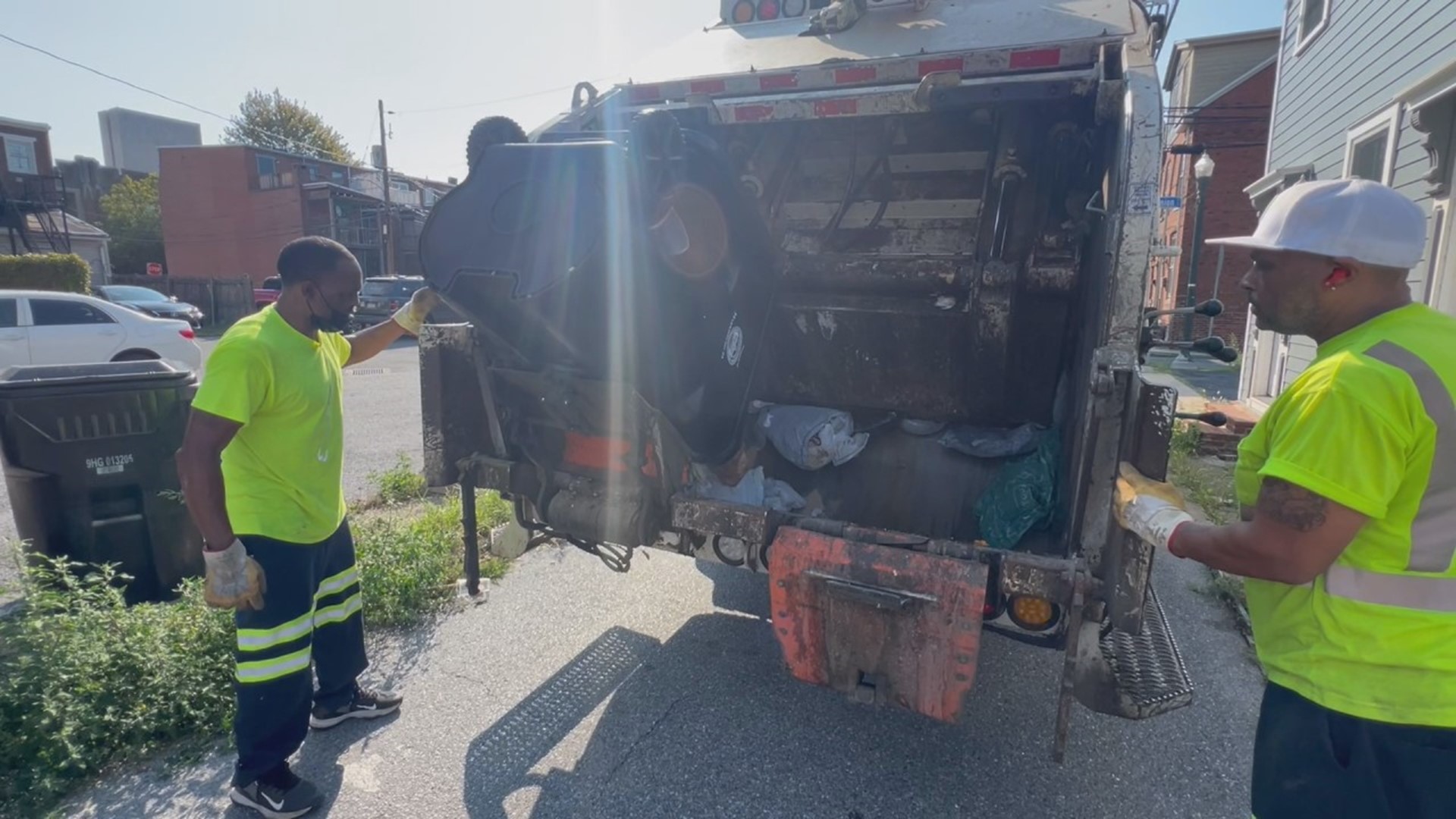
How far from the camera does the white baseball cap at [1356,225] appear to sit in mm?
1396

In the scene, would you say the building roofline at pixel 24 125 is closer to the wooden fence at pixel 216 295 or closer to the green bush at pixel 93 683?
the wooden fence at pixel 216 295

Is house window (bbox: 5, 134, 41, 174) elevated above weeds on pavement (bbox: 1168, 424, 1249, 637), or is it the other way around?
house window (bbox: 5, 134, 41, 174)

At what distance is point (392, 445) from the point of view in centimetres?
702

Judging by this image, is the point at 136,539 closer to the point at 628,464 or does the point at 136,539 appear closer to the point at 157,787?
the point at 157,787

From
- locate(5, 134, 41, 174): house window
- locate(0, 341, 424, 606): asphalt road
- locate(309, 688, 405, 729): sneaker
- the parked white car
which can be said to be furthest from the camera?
locate(5, 134, 41, 174): house window

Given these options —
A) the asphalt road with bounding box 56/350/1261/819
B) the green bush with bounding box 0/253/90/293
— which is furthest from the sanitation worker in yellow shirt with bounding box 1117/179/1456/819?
the green bush with bounding box 0/253/90/293

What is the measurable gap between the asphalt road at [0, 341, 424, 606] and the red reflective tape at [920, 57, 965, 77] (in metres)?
2.54

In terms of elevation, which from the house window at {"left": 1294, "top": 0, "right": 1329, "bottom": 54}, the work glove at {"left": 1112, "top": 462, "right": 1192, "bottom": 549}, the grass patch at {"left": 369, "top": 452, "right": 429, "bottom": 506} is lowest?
the grass patch at {"left": 369, "top": 452, "right": 429, "bottom": 506}

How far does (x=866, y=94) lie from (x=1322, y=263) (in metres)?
1.77

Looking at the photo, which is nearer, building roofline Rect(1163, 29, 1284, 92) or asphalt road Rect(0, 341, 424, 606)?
asphalt road Rect(0, 341, 424, 606)

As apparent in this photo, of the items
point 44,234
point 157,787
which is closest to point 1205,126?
point 157,787

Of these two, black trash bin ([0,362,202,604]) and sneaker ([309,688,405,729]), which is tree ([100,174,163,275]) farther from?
sneaker ([309,688,405,729])

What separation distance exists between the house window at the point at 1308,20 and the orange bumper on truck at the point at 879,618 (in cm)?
864

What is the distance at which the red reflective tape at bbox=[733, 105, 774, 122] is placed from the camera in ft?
10.1
